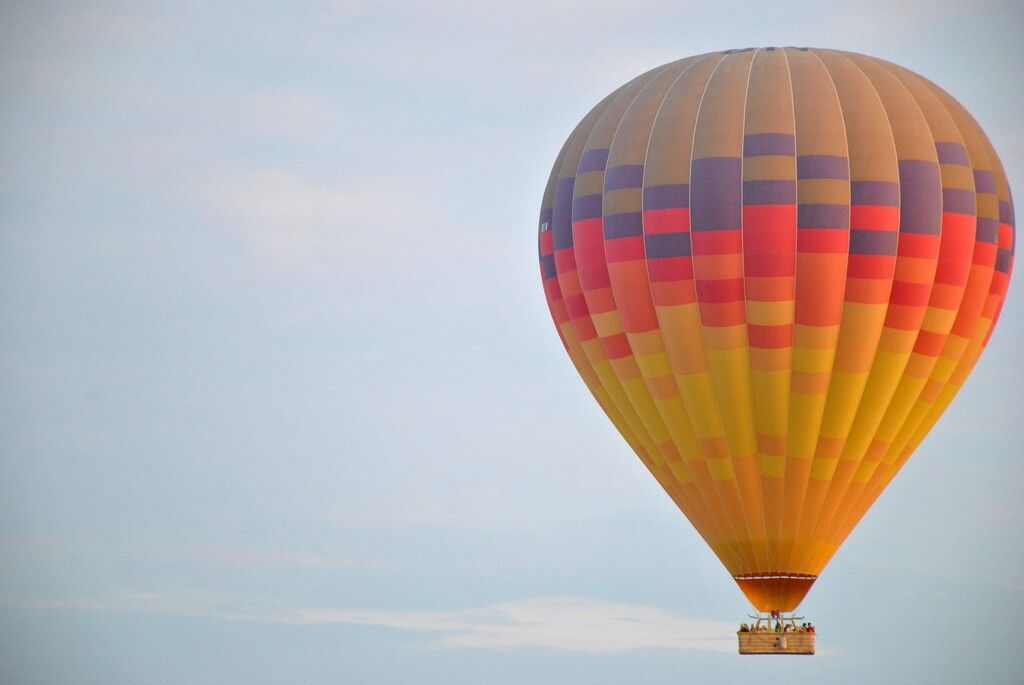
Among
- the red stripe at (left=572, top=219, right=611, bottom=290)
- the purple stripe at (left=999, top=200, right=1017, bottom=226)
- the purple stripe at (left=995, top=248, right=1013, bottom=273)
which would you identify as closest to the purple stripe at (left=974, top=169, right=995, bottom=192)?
the purple stripe at (left=999, top=200, right=1017, bottom=226)

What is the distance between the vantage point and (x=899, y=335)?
3325cm

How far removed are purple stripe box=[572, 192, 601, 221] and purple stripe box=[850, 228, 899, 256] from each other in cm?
390

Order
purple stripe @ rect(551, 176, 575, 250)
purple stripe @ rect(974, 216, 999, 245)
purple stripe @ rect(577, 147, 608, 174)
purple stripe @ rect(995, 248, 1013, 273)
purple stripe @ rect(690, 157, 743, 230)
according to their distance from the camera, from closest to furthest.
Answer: purple stripe @ rect(690, 157, 743, 230), purple stripe @ rect(974, 216, 999, 245), purple stripe @ rect(577, 147, 608, 174), purple stripe @ rect(995, 248, 1013, 273), purple stripe @ rect(551, 176, 575, 250)

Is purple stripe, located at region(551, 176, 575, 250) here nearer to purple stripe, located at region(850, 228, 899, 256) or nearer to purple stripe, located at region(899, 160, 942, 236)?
purple stripe, located at region(850, 228, 899, 256)

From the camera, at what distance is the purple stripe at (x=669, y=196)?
3316 centimetres

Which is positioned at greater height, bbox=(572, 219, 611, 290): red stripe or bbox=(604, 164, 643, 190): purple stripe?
bbox=(604, 164, 643, 190): purple stripe

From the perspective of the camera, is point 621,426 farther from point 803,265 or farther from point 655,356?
point 803,265

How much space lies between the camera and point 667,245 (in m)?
33.2

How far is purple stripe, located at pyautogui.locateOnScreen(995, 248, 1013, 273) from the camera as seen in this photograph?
34.3 m

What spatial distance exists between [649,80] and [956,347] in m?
6.24

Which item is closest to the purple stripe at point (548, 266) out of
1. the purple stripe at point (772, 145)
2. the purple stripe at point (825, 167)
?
the purple stripe at point (772, 145)

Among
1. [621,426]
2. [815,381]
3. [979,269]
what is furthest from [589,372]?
[979,269]

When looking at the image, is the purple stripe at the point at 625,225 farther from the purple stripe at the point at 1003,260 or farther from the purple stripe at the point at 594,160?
the purple stripe at the point at 1003,260

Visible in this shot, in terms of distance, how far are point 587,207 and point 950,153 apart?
18.0 feet
